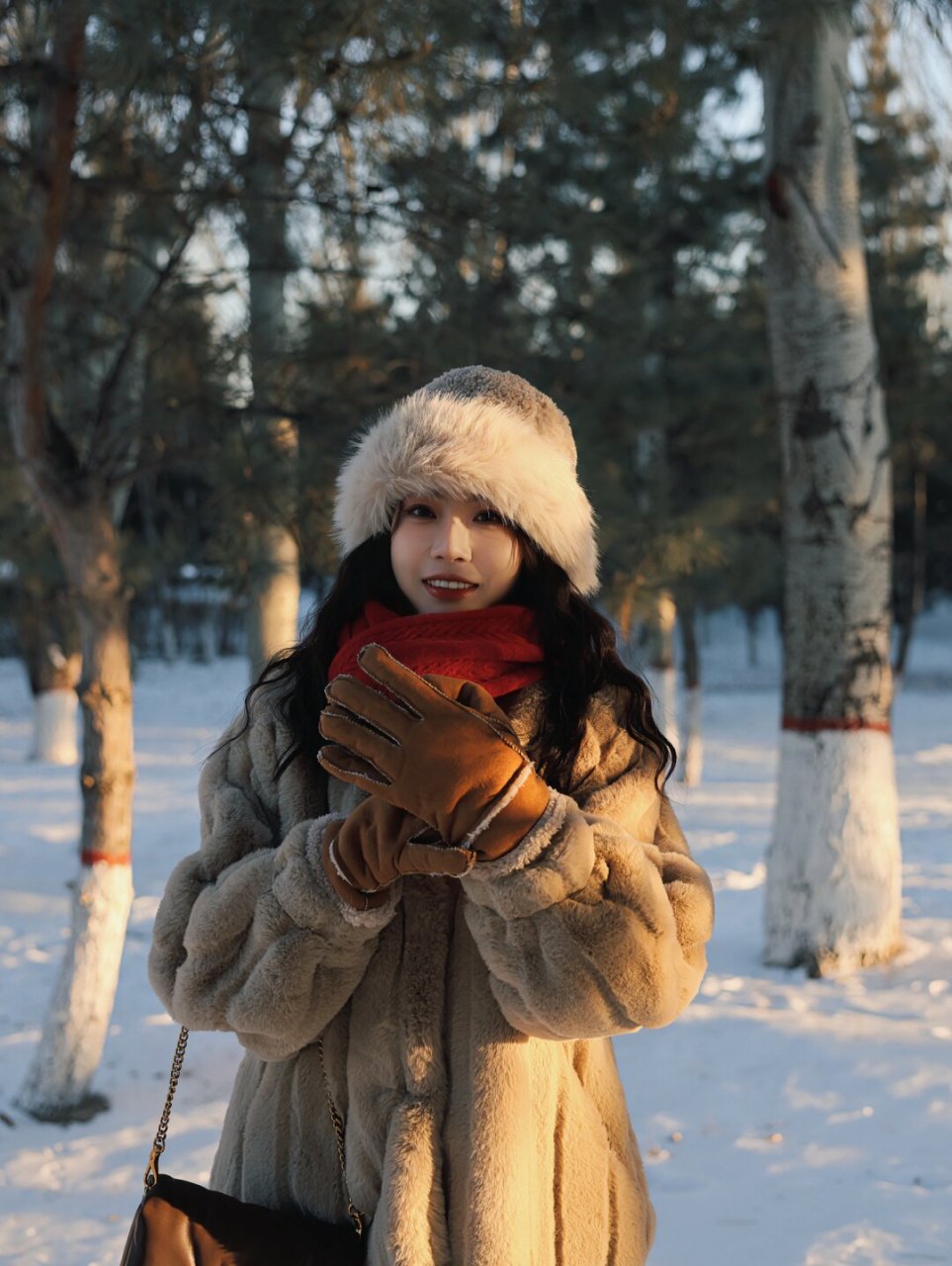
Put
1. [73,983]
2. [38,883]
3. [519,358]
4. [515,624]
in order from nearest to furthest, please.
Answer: [515,624], [73,983], [519,358], [38,883]

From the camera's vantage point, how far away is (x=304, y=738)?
4.91ft

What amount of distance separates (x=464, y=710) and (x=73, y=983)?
3.15 m

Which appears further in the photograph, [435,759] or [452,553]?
[452,553]

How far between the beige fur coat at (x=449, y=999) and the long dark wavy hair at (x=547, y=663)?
0.09ft

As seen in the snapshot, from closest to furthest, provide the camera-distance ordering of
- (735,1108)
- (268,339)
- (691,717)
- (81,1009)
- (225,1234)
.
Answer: (225,1234) < (735,1108) < (81,1009) < (268,339) < (691,717)

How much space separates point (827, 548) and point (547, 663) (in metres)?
3.52

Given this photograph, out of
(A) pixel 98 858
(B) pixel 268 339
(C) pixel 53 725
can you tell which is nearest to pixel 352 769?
(A) pixel 98 858

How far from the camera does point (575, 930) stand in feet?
4.19

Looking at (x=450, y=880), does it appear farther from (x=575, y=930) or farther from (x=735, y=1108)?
(x=735, y=1108)

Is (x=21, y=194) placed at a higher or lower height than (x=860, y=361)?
higher

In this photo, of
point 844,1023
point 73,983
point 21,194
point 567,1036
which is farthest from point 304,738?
point 21,194

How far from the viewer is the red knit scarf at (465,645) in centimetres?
138

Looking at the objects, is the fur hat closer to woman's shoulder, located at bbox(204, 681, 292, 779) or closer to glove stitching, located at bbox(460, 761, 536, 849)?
woman's shoulder, located at bbox(204, 681, 292, 779)

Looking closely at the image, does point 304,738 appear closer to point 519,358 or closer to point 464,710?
point 464,710
